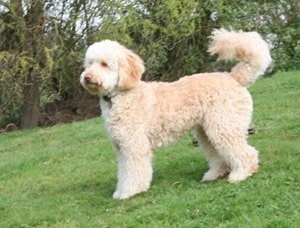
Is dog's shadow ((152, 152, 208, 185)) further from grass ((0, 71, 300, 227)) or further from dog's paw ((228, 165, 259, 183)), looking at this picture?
dog's paw ((228, 165, 259, 183))

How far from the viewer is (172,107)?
21.3 feet

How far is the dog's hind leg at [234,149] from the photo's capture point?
635cm

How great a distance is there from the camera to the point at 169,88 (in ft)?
21.9

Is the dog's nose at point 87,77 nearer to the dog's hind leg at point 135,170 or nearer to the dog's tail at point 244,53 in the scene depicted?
the dog's hind leg at point 135,170

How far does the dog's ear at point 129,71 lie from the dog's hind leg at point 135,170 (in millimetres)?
630

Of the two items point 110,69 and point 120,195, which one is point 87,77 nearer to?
point 110,69

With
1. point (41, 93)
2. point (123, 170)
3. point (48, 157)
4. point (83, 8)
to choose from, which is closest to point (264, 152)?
point (123, 170)

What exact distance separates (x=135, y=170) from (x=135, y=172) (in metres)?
0.02

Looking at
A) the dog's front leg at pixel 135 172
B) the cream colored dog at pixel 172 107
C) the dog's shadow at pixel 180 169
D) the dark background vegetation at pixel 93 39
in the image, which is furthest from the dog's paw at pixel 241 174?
the dark background vegetation at pixel 93 39

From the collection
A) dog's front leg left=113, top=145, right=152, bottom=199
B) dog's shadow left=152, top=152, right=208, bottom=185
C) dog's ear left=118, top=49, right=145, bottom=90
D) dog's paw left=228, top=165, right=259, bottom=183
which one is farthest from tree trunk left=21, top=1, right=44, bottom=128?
dog's paw left=228, top=165, right=259, bottom=183

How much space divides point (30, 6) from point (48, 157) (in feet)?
19.8

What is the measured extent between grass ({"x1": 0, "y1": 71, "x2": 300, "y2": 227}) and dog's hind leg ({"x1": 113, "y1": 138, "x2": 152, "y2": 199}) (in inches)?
4.1

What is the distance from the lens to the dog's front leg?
251 inches

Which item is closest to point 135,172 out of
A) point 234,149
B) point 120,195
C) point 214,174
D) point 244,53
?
point 120,195
